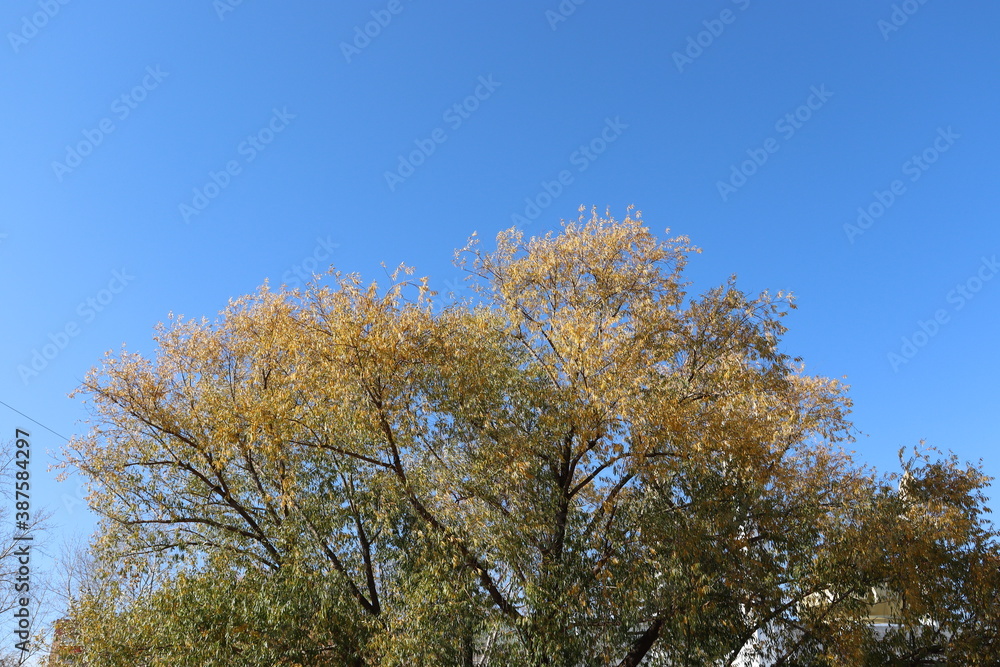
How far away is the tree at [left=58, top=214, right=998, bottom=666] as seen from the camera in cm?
907

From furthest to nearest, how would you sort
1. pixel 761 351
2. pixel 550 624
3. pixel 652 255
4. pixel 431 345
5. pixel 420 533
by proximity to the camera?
pixel 652 255, pixel 761 351, pixel 431 345, pixel 420 533, pixel 550 624

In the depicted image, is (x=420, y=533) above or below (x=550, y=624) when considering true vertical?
above

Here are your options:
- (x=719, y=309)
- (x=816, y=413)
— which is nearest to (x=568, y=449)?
(x=719, y=309)

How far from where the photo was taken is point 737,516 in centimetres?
970

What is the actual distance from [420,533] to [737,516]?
452cm

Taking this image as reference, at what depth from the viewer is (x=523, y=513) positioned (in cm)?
975

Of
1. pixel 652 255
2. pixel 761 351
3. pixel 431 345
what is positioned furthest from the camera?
pixel 652 255

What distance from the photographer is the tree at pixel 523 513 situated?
9.07m

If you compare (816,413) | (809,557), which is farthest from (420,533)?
(816,413)

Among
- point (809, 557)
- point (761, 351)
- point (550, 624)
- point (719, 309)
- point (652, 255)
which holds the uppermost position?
point (652, 255)

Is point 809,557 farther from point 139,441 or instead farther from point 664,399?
point 139,441

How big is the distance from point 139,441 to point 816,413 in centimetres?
1223

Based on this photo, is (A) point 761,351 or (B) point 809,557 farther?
(A) point 761,351

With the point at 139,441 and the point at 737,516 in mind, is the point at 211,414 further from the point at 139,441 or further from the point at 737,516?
the point at 737,516
